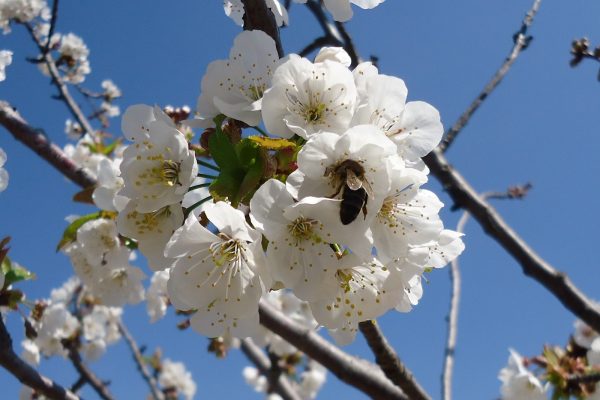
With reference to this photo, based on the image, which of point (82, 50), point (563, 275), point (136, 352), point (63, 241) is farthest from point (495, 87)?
point (82, 50)

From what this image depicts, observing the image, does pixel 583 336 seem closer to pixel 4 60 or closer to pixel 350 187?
pixel 350 187

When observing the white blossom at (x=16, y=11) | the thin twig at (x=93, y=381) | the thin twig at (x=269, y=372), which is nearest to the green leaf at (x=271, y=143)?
the thin twig at (x=93, y=381)

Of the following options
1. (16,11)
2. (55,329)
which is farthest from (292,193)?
(16,11)

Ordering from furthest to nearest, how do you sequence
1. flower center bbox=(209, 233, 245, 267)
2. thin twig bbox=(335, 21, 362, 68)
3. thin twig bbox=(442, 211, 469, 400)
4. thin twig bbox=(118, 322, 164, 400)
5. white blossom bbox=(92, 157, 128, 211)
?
thin twig bbox=(118, 322, 164, 400)
thin twig bbox=(442, 211, 469, 400)
thin twig bbox=(335, 21, 362, 68)
white blossom bbox=(92, 157, 128, 211)
flower center bbox=(209, 233, 245, 267)

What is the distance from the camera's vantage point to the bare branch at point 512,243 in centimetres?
250

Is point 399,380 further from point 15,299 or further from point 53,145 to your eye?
point 53,145

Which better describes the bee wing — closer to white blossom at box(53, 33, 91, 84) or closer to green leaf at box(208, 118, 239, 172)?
green leaf at box(208, 118, 239, 172)

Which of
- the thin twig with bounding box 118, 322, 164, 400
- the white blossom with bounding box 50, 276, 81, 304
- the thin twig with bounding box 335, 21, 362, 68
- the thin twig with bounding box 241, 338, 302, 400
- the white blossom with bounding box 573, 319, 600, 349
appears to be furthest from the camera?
the white blossom with bounding box 50, 276, 81, 304

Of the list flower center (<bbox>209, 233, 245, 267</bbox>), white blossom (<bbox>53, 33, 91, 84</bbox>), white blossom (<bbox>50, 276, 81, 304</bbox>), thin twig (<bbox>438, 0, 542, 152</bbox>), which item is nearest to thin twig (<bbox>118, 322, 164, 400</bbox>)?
white blossom (<bbox>50, 276, 81, 304</bbox>)

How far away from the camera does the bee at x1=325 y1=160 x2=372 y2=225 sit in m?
1.12

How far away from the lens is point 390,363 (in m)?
2.07

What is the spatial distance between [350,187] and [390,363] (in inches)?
46.9

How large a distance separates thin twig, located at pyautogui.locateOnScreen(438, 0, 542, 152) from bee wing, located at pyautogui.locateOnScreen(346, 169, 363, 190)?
61.3 inches

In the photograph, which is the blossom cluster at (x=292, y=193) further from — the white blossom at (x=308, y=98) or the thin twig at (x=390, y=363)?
the thin twig at (x=390, y=363)
